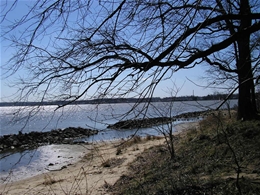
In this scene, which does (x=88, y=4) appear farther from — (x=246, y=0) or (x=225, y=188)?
(x=246, y=0)

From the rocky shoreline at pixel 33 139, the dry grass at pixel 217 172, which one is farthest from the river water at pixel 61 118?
the rocky shoreline at pixel 33 139

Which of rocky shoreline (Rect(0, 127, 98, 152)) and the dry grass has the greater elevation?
the dry grass

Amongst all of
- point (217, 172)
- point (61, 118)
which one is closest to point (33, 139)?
point (61, 118)

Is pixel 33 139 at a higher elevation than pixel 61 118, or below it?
below

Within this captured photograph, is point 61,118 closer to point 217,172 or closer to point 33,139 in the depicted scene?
point 217,172

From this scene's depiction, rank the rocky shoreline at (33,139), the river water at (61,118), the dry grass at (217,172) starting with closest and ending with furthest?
1. the river water at (61,118)
2. the dry grass at (217,172)
3. the rocky shoreline at (33,139)

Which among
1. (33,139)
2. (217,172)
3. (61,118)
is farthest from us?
(33,139)

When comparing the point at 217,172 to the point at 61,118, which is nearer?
the point at 61,118

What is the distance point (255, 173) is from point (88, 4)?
374 centimetres

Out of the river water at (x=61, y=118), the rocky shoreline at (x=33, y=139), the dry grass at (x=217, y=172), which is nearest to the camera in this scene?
the river water at (x=61, y=118)

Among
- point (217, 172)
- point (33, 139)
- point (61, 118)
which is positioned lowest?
point (33, 139)

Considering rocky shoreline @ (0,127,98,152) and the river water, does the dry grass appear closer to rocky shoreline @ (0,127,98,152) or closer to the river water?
the river water

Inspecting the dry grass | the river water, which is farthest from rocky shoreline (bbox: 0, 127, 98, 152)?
the dry grass

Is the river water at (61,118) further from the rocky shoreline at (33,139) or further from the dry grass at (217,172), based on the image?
the rocky shoreline at (33,139)
